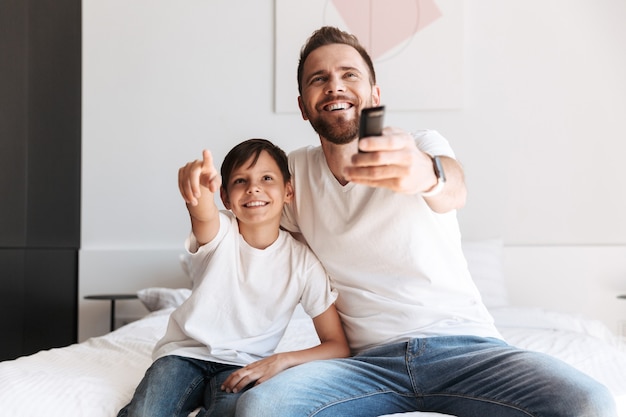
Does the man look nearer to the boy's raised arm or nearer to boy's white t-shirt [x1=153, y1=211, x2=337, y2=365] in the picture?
boy's white t-shirt [x1=153, y1=211, x2=337, y2=365]

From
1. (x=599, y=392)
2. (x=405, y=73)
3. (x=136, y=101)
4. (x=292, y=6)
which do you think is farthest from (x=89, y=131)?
(x=599, y=392)

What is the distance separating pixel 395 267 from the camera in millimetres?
1719

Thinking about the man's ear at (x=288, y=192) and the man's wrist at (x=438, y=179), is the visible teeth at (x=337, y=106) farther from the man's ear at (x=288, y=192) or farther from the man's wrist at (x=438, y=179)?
the man's wrist at (x=438, y=179)

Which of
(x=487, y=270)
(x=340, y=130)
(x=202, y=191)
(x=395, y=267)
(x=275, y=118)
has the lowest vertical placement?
(x=487, y=270)

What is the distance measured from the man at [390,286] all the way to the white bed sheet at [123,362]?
0.12 m

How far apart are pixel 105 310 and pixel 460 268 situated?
250 centimetres

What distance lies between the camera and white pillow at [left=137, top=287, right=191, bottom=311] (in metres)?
3.17

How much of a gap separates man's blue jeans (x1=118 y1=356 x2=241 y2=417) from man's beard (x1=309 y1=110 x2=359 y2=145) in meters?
0.57

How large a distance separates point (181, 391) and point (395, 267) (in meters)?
0.53

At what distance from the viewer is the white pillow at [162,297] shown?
3174 millimetres

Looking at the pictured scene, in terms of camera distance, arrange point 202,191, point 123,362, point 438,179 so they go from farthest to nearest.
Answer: point 123,362
point 202,191
point 438,179

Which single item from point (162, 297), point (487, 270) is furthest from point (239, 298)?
point (487, 270)

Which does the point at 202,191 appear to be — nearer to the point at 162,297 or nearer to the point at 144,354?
the point at 144,354

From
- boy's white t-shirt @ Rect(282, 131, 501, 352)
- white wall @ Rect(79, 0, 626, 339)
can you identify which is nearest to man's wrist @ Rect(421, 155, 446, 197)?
boy's white t-shirt @ Rect(282, 131, 501, 352)
